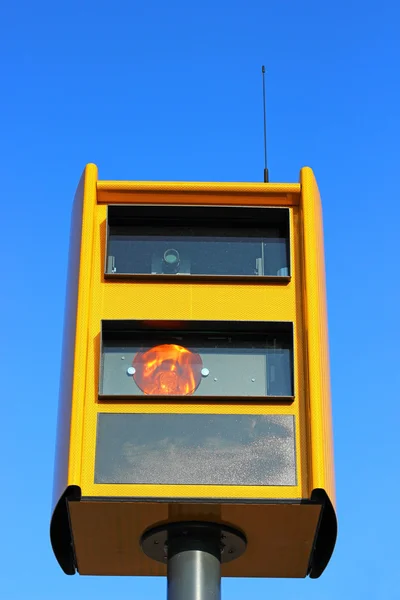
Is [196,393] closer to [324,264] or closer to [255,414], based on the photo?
[255,414]

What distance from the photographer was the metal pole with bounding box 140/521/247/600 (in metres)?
13.2

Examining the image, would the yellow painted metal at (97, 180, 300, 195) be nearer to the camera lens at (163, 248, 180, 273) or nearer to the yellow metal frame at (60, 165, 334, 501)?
the yellow metal frame at (60, 165, 334, 501)

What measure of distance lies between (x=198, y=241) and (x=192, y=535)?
324 centimetres

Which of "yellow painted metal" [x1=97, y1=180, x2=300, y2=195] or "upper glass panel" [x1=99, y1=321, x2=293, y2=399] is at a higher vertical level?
"yellow painted metal" [x1=97, y1=180, x2=300, y2=195]

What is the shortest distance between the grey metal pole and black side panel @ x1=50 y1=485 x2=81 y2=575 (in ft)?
3.65

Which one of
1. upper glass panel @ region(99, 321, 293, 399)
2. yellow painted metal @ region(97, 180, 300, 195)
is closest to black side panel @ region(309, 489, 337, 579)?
upper glass panel @ region(99, 321, 293, 399)

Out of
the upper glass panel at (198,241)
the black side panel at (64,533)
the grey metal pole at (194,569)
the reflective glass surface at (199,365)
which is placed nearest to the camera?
the black side panel at (64,533)

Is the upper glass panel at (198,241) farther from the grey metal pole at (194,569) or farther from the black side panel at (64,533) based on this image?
the grey metal pole at (194,569)

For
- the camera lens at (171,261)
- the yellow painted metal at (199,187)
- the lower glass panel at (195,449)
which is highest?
the yellow painted metal at (199,187)

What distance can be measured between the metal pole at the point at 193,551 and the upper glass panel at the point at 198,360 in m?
1.38

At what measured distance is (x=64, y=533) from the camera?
45.4ft

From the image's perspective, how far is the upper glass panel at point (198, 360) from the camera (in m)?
13.7

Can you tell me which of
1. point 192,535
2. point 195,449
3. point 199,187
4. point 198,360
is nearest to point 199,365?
point 198,360

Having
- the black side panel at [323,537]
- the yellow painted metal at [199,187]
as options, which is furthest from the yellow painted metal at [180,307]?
the black side panel at [323,537]
